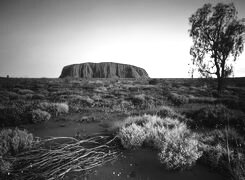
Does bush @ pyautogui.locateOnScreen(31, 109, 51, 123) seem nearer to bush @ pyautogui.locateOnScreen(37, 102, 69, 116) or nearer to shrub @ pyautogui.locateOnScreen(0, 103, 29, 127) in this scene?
shrub @ pyautogui.locateOnScreen(0, 103, 29, 127)

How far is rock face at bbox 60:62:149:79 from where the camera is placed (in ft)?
Result: 422

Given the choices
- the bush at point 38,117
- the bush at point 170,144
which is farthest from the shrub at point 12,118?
the bush at point 170,144

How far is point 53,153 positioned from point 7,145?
124 cm

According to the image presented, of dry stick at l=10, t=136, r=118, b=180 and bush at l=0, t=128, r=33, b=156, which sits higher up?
bush at l=0, t=128, r=33, b=156

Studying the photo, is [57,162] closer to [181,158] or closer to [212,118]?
[181,158]

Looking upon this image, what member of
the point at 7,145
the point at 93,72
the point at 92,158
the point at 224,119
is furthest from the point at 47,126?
the point at 93,72

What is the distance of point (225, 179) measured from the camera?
262 centimetres

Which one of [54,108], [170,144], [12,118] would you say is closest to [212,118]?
[170,144]

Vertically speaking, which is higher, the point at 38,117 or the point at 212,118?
the point at 212,118

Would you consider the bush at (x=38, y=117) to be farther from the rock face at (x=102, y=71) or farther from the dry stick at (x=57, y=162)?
the rock face at (x=102, y=71)

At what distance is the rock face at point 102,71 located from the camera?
128625 millimetres

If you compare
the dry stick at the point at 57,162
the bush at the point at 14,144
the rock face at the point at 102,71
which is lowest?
the dry stick at the point at 57,162

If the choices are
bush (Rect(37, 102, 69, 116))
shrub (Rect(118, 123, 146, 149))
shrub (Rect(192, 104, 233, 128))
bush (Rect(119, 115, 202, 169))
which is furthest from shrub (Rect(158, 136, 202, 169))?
bush (Rect(37, 102, 69, 116))

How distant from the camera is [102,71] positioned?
134 metres
